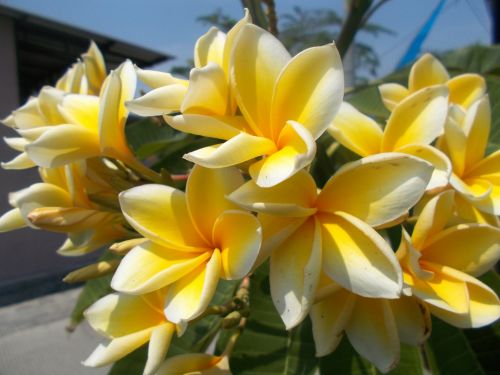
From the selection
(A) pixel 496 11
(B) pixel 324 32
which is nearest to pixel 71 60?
(B) pixel 324 32

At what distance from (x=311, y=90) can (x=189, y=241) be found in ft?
0.52

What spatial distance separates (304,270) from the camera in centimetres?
35

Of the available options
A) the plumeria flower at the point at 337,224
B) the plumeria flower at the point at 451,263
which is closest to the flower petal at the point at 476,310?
the plumeria flower at the point at 451,263

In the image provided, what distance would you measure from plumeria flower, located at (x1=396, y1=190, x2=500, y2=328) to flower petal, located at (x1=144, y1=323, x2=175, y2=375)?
211mm

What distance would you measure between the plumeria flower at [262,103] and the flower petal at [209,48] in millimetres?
45

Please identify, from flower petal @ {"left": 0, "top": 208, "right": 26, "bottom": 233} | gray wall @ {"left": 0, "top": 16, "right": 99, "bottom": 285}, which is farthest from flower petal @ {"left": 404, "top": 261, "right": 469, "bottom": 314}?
gray wall @ {"left": 0, "top": 16, "right": 99, "bottom": 285}

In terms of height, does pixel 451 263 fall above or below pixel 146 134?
above

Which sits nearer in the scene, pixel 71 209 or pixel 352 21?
pixel 71 209

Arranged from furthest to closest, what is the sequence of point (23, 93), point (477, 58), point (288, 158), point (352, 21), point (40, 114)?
point (23, 93), point (477, 58), point (352, 21), point (40, 114), point (288, 158)

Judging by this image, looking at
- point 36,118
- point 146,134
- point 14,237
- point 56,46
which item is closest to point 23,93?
point 56,46

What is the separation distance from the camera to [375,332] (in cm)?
41

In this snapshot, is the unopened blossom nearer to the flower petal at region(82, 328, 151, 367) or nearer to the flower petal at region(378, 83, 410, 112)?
the flower petal at region(82, 328, 151, 367)

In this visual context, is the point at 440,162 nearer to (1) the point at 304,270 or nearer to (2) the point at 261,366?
(1) the point at 304,270

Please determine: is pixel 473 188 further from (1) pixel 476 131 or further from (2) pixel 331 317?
(2) pixel 331 317
